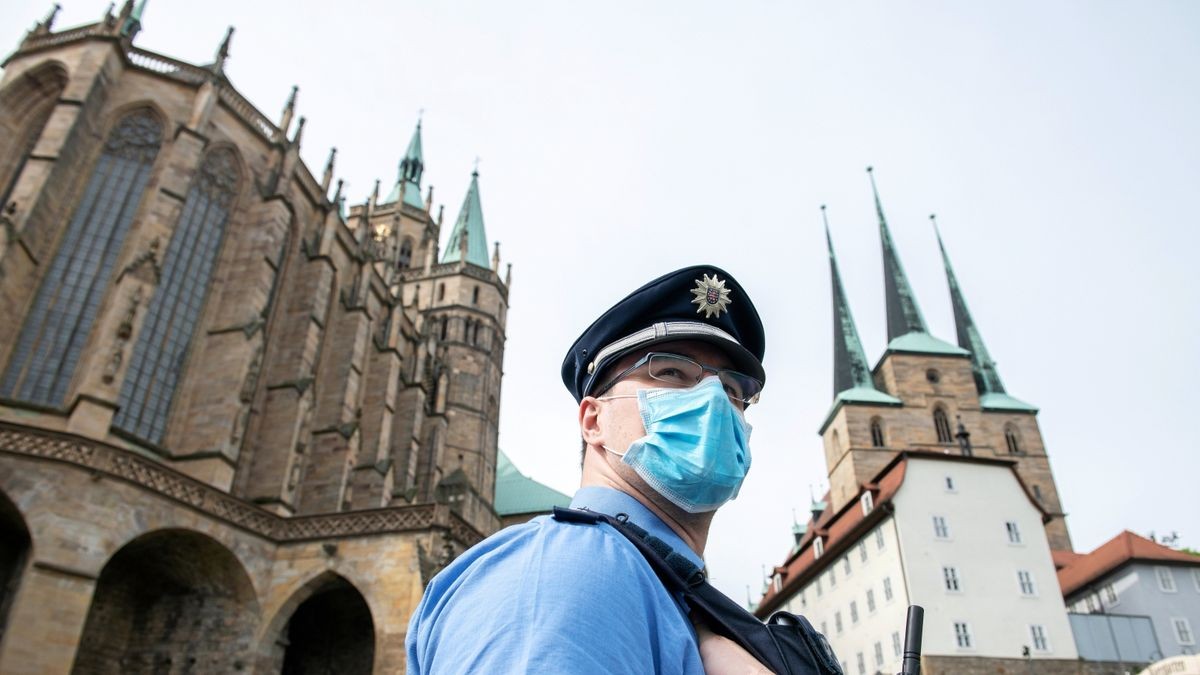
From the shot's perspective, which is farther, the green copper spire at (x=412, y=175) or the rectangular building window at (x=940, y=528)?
the green copper spire at (x=412, y=175)

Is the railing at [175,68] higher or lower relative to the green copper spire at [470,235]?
lower

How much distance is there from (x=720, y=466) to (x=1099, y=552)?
32.0 m

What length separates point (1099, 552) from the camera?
1102 inches

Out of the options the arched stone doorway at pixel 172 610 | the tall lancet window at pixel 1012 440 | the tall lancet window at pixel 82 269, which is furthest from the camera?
the tall lancet window at pixel 1012 440

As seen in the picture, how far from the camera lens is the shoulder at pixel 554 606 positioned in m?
1.07

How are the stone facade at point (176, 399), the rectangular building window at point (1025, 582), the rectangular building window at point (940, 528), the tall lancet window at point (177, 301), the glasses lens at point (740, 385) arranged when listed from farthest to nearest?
1. the rectangular building window at point (940, 528)
2. the rectangular building window at point (1025, 582)
3. the tall lancet window at point (177, 301)
4. the stone facade at point (176, 399)
5. the glasses lens at point (740, 385)

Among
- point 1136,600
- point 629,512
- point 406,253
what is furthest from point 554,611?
point 406,253

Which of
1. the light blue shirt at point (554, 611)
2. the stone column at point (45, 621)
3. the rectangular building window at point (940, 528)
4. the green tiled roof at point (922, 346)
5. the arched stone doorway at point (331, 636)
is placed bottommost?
the light blue shirt at point (554, 611)

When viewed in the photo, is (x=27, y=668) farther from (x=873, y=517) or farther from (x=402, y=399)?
(x=873, y=517)

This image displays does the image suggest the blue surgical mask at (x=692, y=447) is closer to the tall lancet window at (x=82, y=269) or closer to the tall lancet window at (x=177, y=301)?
the tall lancet window at (x=82, y=269)

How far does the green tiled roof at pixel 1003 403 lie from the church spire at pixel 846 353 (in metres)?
5.68

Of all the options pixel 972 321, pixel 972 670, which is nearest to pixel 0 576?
pixel 972 670

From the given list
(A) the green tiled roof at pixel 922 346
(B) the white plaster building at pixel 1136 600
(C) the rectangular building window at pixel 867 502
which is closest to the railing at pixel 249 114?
(C) the rectangular building window at pixel 867 502

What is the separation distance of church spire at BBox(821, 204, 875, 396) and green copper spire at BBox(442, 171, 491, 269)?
1943 cm
